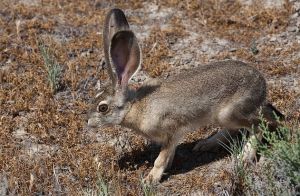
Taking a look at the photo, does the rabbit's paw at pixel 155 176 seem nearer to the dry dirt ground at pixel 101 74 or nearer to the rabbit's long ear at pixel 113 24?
the dry dirt ground at pixel 101 74

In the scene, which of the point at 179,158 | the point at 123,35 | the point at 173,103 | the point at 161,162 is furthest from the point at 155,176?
the point at 123,35

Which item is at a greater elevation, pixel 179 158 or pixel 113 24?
pixel 113 24

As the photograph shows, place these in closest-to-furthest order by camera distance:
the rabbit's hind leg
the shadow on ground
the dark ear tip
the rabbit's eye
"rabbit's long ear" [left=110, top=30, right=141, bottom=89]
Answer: the dark ear tip < "rabbit's long ear" [left=110, top=30, right=141, bottom=89] < the rabbit's eye < the shadow on ground < the rabbit's hind leg

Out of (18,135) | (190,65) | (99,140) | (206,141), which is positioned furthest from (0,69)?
(206,141)

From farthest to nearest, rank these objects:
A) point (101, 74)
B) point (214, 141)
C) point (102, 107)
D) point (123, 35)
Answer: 1. point (101, 74)
2. point (214, 141)
3. point (102, 107)
4. point (123, 35)

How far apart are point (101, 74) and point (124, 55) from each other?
2297 millimetres

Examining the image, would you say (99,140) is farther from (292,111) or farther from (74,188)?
(292,111)

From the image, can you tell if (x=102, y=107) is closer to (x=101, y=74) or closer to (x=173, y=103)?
(x=173, y=103)

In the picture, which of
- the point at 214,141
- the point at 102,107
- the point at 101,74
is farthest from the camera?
the point at 101,74

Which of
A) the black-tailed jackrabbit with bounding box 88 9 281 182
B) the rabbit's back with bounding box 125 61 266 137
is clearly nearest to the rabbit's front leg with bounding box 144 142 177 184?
the black-tailed jackrabbit with bounding box 88 9 281 182

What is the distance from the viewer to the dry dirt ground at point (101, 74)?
6.64 meters

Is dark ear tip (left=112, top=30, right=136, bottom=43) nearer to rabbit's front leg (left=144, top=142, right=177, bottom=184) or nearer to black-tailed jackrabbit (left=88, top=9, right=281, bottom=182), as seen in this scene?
black-tailed jackrabbit (left=88, top=9, right=281, bottom=182)

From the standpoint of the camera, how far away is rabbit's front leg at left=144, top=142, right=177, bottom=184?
261 inches

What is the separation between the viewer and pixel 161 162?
6633 millimetres
